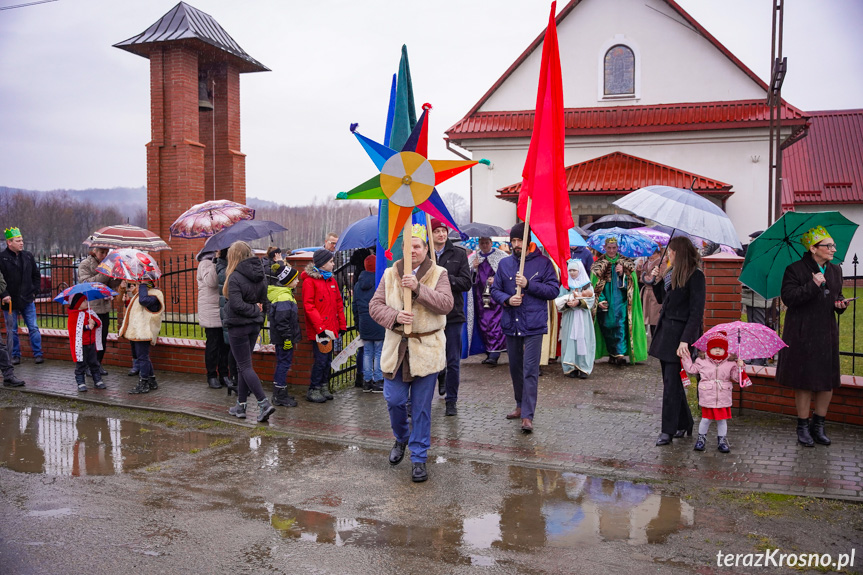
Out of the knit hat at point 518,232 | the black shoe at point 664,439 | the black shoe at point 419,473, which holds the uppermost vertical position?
the knit hat at point 518,232

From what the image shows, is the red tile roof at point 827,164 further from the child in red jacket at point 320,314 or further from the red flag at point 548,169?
the child in red jacket at point 320,314

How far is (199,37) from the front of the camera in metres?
16.9

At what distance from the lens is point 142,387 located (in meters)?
9.01

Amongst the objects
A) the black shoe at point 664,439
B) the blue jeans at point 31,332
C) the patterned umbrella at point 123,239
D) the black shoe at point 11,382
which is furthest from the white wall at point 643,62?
the black shoe at point 664,439

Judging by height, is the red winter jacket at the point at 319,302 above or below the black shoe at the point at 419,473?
above

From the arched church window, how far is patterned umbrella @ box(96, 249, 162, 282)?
17.6 metres

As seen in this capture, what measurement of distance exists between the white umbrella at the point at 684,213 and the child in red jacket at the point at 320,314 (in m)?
3.49

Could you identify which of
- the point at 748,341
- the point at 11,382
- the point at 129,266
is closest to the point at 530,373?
the point at 748,341

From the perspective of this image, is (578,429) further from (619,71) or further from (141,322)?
(619,71)

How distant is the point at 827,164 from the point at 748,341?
30.3 meters

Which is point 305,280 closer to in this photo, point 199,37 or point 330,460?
point 330,460

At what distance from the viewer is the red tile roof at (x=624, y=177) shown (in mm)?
20203

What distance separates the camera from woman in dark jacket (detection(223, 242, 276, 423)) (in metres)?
7.42

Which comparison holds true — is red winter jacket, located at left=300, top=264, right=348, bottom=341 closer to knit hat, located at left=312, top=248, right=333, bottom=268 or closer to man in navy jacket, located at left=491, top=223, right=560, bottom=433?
knit hat, located at left=312, top=248, right=333, bottom=268
